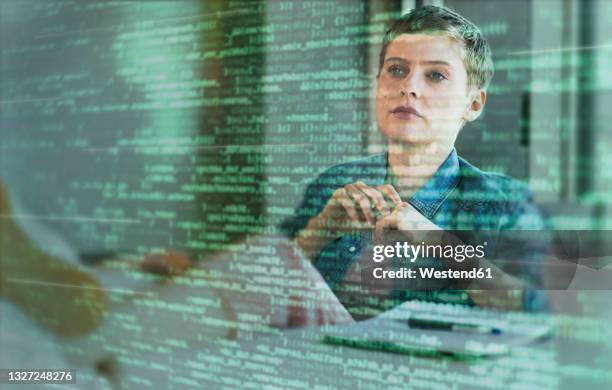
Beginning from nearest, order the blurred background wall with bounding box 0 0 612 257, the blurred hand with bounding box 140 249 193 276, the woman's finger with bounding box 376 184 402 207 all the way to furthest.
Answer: the blurred background wall with bounding box 0 0 612 257
the woman's finger with bounding box 376 184 402 207
the blurred hand with bounding box 140 249 193 276

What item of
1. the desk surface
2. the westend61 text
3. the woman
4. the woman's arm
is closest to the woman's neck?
the woman

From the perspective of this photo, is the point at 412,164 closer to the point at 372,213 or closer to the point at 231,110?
the point at 372,213

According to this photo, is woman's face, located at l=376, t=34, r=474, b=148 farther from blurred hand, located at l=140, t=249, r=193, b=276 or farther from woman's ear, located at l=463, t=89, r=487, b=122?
blurred hand, located at l=140, t=249, r=193, b=276

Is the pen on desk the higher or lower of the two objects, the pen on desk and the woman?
the lower

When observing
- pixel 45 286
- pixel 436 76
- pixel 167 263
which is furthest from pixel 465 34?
pixel 45 286

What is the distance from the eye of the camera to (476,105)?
2.66ft

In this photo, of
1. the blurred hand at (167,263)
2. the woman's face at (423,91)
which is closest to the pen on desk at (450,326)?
the woman's face at (423,91)

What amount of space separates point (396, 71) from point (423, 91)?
0.05 m

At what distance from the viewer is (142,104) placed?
1075 mm

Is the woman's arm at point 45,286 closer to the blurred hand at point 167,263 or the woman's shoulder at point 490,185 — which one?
the blurred hand at point 167,263

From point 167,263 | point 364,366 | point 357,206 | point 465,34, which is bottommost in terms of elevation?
point 364,366

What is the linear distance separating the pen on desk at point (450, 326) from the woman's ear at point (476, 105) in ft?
0.92

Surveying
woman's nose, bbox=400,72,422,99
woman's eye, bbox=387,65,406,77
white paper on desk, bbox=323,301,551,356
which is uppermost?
woman's eye, bbox=387,65,406,77

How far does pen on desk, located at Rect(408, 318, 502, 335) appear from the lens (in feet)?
2.74
